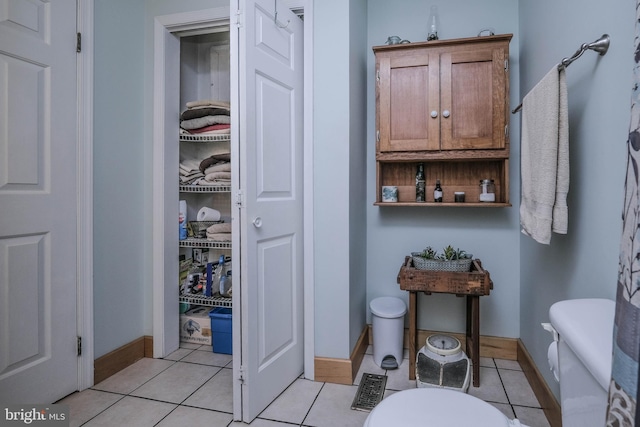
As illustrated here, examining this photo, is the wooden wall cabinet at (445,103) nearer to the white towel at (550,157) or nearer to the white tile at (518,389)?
the white towel at (550,157)

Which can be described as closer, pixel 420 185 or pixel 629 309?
pixel 629 309

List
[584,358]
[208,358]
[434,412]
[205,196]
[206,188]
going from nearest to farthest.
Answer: [584,358]
[434,412]
[208,358]
[206,188]
[205,196]

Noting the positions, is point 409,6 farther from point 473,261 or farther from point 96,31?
point 96,31

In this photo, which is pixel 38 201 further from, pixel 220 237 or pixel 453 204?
pixel 453 204

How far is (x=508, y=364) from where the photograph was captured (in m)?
2.12

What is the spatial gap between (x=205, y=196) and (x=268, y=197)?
1226 millimetres

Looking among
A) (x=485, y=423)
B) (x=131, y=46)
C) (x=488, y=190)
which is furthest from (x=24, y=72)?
(x=488, y=190)

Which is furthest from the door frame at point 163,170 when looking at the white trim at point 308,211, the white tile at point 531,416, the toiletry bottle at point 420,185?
the white tile at point 531,416

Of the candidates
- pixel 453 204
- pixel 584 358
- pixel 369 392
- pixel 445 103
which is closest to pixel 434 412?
pixel 584 358

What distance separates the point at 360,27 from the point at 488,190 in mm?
1283

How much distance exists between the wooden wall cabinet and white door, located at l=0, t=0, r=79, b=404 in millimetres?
1664

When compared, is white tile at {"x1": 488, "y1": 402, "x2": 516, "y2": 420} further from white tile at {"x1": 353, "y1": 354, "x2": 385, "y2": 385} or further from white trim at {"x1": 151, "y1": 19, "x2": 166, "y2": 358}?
white trim at {"x1": 151, "y1": 19, "x2": 166, "y2": 358}

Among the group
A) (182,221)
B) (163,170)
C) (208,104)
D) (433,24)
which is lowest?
(182,221)

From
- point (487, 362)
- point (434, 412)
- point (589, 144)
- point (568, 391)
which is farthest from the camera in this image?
point (487, 362)
